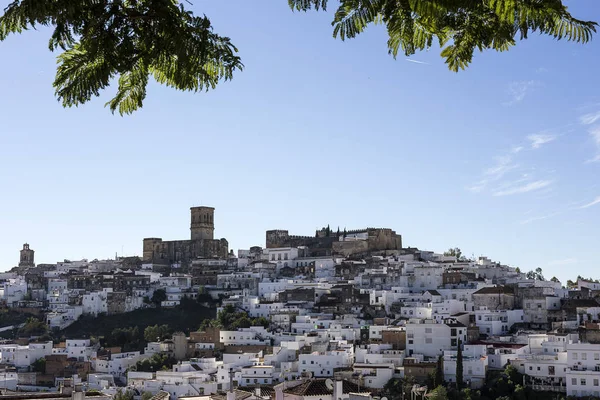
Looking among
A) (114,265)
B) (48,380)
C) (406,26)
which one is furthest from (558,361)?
(114,265)

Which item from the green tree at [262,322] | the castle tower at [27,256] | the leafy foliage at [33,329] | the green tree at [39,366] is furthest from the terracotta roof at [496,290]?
the castle tower at [27,256]

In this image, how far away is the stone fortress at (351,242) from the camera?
46625 mm

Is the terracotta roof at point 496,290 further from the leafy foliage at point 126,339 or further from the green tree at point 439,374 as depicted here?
the leafy foliage at point 126,339

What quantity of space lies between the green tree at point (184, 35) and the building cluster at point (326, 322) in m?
14.2

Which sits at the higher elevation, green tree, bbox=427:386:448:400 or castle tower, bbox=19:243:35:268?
castle tower, bbox=19:243:35:268

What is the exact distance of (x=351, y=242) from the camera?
46812 millimetres

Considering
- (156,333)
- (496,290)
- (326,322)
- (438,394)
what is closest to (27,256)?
(156,333)

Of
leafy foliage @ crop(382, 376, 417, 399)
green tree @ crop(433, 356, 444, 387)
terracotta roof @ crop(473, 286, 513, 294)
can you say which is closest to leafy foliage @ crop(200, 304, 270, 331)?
terracotta roof @ crop(473, 286, 513, 294)

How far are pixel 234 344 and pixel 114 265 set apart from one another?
21.7 m

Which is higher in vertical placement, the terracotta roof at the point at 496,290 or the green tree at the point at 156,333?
the terracotta roof at the point at 496,290

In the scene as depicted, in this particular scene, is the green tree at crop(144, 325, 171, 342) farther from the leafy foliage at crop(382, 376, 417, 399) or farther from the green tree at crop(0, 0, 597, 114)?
the green tree at crop(0, 0, 597, 114)

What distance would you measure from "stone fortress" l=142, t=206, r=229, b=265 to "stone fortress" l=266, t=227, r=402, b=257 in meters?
4.97

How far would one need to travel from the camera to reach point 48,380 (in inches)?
1256

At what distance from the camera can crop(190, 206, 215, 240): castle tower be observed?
5503 centimetres
